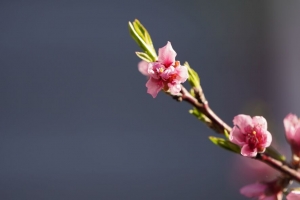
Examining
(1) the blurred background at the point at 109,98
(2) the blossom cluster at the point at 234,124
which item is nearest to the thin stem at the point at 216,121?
(2) the blossom cluster at the point at 234,124

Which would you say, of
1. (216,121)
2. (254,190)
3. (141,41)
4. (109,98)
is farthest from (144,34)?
(109,98)

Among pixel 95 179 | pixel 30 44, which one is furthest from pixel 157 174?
pixel 30 44

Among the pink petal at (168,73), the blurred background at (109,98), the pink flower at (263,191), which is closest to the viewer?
the pink petal at (168,73)

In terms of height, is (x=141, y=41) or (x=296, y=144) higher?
(x=141, y=41)

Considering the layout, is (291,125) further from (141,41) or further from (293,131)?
(141,41)

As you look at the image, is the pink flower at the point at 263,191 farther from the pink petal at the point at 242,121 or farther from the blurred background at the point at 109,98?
the blurred background at the point at 109,98

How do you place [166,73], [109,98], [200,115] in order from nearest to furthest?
[166,73] < [200,115] < [109,98]
